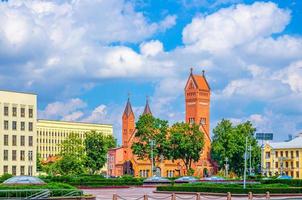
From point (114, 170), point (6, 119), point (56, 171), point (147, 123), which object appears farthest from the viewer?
point (114, 170)

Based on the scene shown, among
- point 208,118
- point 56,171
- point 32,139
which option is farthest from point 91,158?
point 208,118

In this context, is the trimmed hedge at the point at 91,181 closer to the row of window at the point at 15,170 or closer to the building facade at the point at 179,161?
the row of window at the point at 15,170

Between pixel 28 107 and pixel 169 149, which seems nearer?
pixel 28 107

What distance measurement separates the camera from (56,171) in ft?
361

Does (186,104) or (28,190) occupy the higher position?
(186,104)

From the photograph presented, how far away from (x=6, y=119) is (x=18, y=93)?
4.78 m

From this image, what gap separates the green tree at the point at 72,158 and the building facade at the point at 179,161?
28940mm

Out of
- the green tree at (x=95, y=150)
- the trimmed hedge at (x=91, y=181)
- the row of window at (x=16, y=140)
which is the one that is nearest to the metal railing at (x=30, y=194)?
the trimmed hedge at (x=91, y=181)

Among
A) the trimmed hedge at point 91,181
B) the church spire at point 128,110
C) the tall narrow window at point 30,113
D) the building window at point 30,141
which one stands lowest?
the trimmed hedge at point 91,181

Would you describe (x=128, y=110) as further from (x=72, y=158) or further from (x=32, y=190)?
(x=32, y=190)

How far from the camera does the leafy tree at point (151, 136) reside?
119750 millimetres

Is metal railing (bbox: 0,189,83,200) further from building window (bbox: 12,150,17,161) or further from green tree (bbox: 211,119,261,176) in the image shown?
green tree (bbox: 211,119,261,176)

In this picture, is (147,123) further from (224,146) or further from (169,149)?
(224,146)

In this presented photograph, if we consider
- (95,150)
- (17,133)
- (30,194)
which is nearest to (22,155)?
(17,133)
